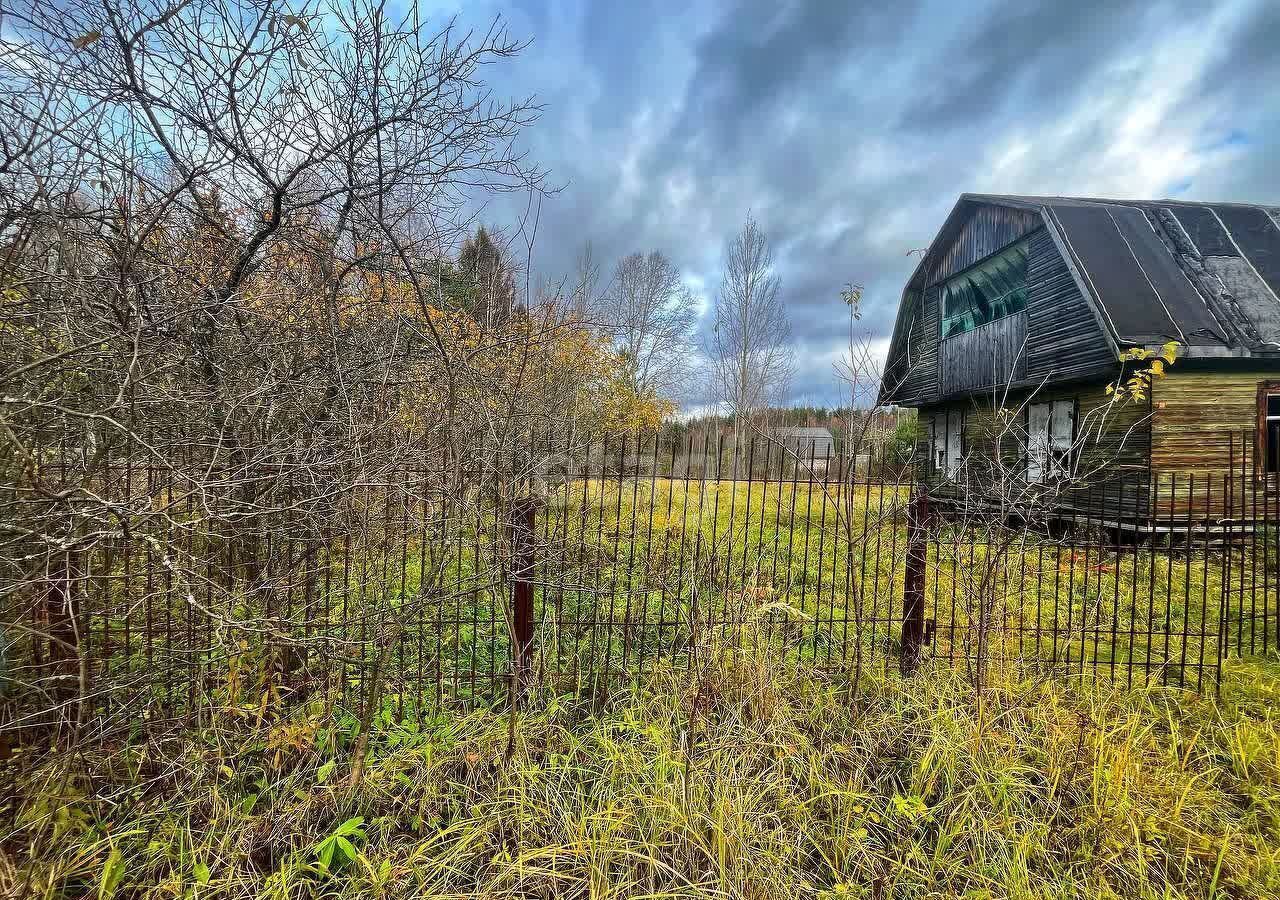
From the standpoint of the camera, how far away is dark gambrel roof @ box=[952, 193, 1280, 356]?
8742 mm

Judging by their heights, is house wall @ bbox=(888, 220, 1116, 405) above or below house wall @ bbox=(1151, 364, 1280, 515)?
above

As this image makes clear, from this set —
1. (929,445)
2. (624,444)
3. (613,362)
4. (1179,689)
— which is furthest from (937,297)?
(624,444)

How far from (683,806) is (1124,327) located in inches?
434

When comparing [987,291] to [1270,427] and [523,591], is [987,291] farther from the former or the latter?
[523,591]

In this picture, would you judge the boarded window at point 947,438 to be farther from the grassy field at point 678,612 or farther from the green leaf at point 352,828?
the green leaf at point 352,828

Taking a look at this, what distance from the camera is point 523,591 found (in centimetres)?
329

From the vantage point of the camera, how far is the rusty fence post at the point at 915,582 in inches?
136

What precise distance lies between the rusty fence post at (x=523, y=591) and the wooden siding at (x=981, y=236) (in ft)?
42.6

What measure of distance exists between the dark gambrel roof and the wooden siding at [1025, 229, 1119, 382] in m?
0.36

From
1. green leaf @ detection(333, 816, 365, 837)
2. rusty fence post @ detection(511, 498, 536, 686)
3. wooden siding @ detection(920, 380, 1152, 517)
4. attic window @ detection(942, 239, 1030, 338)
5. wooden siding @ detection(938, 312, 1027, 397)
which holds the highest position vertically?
attic window @ detection(942, 239, 1030, 338)

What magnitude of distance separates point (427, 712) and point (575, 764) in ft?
3.73

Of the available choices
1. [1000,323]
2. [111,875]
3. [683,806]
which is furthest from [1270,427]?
[111,875]

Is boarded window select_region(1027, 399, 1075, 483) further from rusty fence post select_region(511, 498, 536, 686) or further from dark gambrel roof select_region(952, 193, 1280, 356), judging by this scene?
rusty fence post select_region(511, 498, 536, 686)

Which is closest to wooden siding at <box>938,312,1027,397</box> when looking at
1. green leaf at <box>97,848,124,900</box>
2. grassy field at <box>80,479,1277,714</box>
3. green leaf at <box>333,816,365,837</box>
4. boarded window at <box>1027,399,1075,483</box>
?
boarded window at <box>1027,399,1075,483</box>
